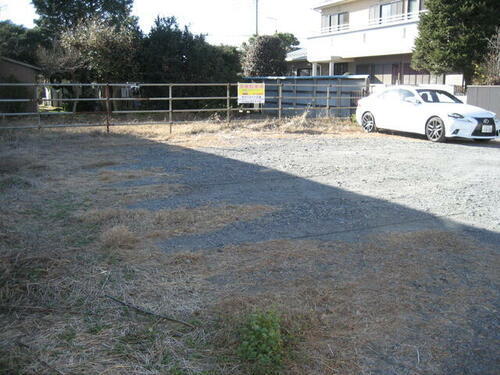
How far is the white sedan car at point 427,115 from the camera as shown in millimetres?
12961

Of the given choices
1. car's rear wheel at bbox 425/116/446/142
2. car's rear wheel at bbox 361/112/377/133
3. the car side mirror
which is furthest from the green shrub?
car's rear wheel at bbox 361/112/377/133

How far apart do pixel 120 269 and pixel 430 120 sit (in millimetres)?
11578

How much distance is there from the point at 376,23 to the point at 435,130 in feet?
67.9

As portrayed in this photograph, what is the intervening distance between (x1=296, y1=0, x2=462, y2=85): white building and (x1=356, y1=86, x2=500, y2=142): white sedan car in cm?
1133

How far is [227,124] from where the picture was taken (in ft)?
55.8

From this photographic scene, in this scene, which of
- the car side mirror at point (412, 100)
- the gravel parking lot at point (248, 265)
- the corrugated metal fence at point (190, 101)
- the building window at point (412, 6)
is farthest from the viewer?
the building window at point (412, 6)

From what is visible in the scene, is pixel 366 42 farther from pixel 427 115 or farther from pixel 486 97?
pixel 427 115

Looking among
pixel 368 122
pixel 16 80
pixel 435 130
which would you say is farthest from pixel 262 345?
pixel 16 80

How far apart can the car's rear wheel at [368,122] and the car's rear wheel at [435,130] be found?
2.49m

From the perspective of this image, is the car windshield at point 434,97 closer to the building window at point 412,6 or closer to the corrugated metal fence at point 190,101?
the corrugated metal fence at point 190,101

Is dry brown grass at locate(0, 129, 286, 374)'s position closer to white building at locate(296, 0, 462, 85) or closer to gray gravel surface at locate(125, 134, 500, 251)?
gray gravel surface at locate(125, 134, 500, 251)

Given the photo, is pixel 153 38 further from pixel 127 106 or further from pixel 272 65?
pixel 272 65

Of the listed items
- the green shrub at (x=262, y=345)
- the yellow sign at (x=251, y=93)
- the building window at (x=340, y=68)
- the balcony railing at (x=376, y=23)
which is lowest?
the green shrub at (x=262, y=345)

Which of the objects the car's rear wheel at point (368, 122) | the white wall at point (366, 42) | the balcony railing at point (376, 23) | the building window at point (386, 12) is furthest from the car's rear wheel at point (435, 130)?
the building window at point (386, 12)
